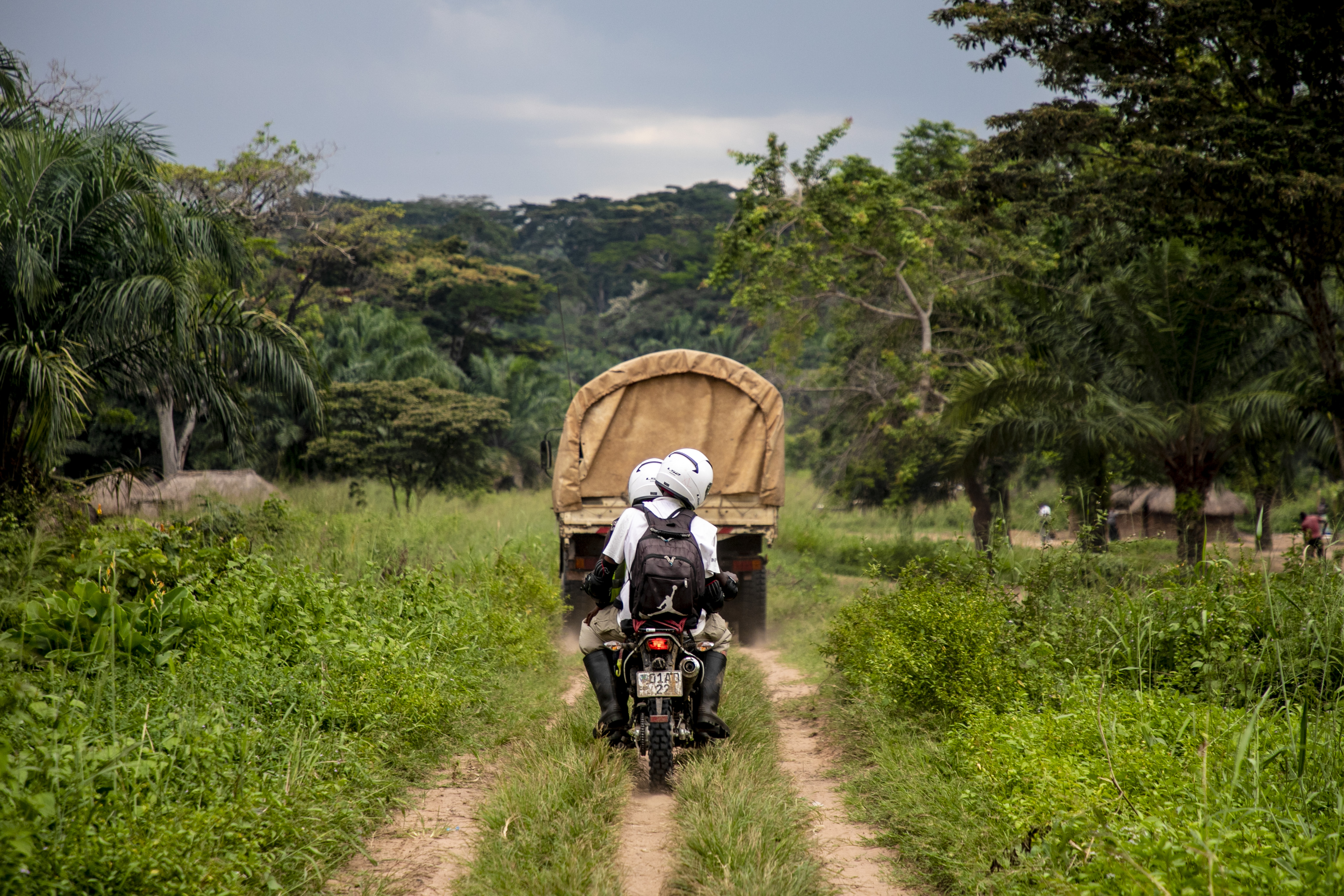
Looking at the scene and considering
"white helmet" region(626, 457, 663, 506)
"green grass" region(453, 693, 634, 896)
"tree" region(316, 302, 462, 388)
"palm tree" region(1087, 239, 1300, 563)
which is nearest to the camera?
"green grass" region(453, 693, 634, 896)

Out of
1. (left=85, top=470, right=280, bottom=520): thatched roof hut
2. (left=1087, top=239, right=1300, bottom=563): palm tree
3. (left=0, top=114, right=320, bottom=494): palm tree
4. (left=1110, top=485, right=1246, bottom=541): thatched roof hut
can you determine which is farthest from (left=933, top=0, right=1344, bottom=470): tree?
(left=1110, top=485, right=1246, bottom=541): thatched roof hut

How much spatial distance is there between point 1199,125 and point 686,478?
7.40m

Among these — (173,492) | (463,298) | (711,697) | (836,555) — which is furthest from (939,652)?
(463,298)

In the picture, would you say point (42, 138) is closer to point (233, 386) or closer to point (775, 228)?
point (233, 386)

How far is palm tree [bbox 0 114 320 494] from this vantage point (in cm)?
882

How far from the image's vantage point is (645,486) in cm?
506

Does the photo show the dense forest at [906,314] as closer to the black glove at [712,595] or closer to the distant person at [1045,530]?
the distant person at [1045,530]

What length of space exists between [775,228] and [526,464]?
17.5 meters

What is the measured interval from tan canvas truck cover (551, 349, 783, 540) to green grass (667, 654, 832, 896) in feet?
11.5

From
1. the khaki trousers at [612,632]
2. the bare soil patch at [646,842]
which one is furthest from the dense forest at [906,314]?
the bare soil patch at [646,842]

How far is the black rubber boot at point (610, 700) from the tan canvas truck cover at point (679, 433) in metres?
3.63

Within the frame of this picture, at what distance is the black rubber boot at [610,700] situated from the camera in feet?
16.3

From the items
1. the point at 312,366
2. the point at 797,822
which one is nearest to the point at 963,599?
the point at 797,822

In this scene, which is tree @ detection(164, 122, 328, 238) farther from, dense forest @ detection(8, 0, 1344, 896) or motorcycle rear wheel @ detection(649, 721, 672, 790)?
motorcycle rear wheel @ detection(649, 721, 672, 790)
